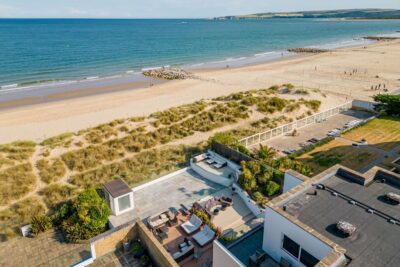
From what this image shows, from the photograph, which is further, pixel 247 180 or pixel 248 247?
pixel 247 180

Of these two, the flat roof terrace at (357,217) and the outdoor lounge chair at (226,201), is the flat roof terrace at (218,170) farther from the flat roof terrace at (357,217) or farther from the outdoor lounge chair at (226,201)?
Answer: the flat roof terrace at (357,217)

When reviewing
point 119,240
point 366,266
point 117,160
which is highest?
point 366,266

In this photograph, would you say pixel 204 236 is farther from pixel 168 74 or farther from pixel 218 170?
pixel 168 74

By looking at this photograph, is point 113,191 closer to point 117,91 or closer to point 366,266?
point 366,266

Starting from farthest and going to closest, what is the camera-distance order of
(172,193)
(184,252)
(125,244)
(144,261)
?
(172,193)
(184,252)
(125,244)
(144,261)

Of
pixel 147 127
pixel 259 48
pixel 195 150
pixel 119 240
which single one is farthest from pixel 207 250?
pixel 259 48

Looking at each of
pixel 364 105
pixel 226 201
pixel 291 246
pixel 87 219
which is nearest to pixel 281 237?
pixel 291 246

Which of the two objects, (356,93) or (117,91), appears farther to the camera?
(117,91)
